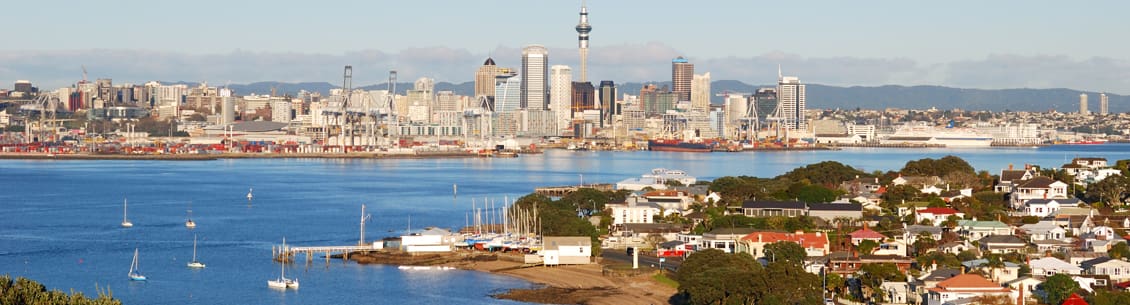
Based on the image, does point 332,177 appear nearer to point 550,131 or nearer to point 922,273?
point 922,273

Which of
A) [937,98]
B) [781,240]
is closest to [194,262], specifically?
[781,240]

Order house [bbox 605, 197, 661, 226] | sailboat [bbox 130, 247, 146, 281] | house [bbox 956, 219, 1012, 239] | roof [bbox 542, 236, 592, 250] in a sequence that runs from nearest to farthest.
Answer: sailboat [bbox 130, 247, 146, 281] → roof [bbox 542, 236, 592, 250] → house [bbox 956, 219, 1012, 239] → house [bbox 605, 197, 661, 226]

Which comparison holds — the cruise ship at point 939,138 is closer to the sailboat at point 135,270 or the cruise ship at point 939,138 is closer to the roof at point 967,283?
the sailboat at point 135,270

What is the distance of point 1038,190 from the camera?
701 inches

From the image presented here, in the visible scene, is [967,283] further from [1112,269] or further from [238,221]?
[238,221]

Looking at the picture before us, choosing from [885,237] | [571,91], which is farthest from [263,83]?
[885,237]

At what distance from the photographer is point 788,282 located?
1049cm

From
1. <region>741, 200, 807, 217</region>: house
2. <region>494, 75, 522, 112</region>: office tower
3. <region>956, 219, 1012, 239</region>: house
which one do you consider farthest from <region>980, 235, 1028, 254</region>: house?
<region>494, 75, 522, 112</region>: office tower

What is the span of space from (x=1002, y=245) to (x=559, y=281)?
3692 millimetres

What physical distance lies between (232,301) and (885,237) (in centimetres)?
569

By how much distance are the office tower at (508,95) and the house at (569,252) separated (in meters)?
68.5

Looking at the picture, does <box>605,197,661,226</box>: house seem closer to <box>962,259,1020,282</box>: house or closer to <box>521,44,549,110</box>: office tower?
<box>962,259,1020,282</box>: house

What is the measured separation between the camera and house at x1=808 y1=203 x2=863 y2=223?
16344 mm

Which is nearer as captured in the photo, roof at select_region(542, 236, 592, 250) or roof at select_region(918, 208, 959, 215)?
roof at select_region(542, 236, 592, 250)
